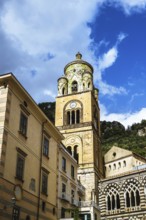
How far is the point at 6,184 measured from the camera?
17656mm

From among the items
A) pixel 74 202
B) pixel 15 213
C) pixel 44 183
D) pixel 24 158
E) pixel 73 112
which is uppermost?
pixel 73 112

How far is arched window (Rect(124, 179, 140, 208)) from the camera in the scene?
109 feet

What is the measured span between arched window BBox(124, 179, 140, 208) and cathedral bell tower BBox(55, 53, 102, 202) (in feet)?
21.1

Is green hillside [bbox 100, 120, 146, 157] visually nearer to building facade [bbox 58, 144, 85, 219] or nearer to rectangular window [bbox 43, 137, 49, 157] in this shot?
building facade [bbox 58, 144, 85, 219]

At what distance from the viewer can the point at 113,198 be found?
3522cm

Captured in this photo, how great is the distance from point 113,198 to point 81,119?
15.6 m

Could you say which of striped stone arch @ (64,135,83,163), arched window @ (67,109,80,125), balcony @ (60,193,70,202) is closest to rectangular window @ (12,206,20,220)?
balcony @ (60,193,70,202)

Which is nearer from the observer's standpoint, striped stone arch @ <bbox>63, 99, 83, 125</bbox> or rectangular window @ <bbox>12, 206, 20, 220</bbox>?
rectangular window @ <bbox>12, 206, 20, 220</bbox>

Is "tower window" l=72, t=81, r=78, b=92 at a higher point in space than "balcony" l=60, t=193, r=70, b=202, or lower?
higher

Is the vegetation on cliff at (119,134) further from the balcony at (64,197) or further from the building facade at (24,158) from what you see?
the building facade at (24,158)

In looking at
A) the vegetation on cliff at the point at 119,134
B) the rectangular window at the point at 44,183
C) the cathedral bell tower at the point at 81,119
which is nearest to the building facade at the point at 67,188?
the rectangular window at the point at 44,183

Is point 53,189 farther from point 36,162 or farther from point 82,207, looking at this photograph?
point 82,207

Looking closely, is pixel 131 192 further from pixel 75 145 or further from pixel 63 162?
pixel 75 145

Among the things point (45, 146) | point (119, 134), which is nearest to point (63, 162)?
point (45, 146)
